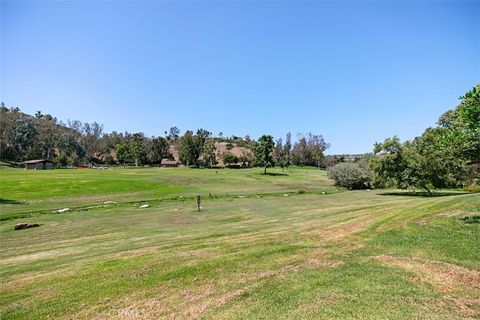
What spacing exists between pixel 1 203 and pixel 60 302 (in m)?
39.4

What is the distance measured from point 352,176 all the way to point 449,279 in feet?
193

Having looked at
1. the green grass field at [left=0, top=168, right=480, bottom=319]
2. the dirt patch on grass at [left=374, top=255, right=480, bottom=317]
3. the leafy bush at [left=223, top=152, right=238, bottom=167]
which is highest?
the leafy bush at [left=223, top=152, right=238, bottom=167]

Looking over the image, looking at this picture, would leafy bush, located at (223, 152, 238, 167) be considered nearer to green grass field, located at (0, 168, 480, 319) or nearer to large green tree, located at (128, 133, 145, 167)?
large green tree, located at (128, 133, 145, 167)

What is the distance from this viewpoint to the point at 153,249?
1413 cm

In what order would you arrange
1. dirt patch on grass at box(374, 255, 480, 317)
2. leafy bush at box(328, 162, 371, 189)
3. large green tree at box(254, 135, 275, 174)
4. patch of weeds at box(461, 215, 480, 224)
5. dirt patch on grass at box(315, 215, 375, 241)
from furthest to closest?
1. large green tree at box(254, 135, 275, 174)
2. leafy bush at box(328, 162, 371, 189)
3. patch of weeds at box(461, 215, 480, 224)
4. dirt patch on grass at box(315, 215, 375, 241)
5. dirt patch on grass at box(374, 255, 480, 317)

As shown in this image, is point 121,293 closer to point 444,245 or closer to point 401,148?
point 444,245

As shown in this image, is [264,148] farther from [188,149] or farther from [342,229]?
[342,229]

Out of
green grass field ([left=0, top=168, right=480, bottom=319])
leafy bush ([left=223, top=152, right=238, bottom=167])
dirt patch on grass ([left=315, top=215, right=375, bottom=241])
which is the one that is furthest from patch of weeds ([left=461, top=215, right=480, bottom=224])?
leafy bush ([left=223, top=152, right=238, bottom=167])

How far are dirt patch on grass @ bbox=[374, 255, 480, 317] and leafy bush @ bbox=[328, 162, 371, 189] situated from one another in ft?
187

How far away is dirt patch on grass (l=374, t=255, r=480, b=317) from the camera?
23.5ft

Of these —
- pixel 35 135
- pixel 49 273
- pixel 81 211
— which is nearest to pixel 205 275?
pixel 49 273

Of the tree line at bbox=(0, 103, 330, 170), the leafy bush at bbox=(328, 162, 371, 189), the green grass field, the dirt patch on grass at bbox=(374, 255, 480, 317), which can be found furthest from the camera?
the tree line at bbox=(0, 103, 330, 170)

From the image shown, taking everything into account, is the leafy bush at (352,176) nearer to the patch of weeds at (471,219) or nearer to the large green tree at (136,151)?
the patch of weeds at (471,219)

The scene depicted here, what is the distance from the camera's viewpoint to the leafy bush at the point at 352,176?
64.3m
